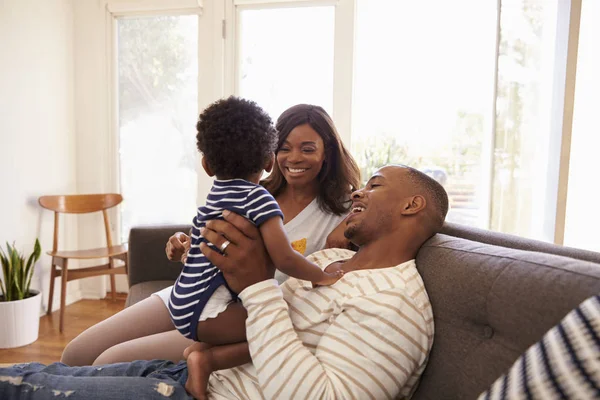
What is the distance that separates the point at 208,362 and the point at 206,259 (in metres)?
0.26

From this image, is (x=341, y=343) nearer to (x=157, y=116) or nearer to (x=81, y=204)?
(x=81, y=204)

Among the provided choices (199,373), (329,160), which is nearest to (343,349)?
(199,373)

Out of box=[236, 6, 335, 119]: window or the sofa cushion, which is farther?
box=[236, 6, 335, 119]: window

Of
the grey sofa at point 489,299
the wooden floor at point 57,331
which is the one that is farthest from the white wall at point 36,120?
the grey sofa at point 489,299

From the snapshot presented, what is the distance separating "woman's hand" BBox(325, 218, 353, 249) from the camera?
1656mm

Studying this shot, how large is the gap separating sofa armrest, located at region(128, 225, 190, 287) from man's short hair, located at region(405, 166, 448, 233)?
1.42m

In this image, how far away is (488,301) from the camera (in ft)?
3.24

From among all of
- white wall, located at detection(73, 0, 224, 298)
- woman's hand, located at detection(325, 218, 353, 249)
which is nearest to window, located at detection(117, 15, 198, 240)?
white wall, located at detection(73, 0, 224, 298)

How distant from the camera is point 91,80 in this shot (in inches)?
161

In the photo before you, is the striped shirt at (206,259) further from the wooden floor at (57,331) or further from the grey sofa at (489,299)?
the wooden floor at (57,331)

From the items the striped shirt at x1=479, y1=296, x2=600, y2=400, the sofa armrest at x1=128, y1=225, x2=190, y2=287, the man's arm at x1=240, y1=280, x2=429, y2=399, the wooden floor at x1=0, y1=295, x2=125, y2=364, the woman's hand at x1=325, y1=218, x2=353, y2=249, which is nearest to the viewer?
the striped shirt at x1=479, y1=296, x2=600, y2=400

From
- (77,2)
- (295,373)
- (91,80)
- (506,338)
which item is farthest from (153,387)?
(77,2)

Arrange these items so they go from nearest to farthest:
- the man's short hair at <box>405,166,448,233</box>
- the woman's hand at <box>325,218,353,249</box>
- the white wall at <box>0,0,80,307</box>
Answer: the man's short hair at <box>405,166,448,233</box> → the woman's hand at <box>325,218,353,249</box> → the white wall at <box>0,0,80,307</box>

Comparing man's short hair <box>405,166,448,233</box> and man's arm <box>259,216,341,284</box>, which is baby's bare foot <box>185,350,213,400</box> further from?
man's short hair <box>405,166,448,233</box>
